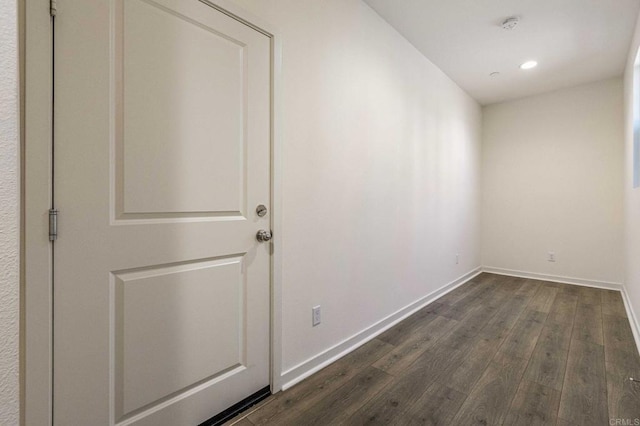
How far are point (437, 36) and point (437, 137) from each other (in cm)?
100

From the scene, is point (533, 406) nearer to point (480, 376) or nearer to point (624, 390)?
point (480, 376)

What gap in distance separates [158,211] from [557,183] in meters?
4.77

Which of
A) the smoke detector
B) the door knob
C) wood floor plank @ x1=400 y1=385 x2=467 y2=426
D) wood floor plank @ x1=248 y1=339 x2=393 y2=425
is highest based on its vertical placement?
the smoke detector

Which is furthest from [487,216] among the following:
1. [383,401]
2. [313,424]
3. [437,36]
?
[313,424]

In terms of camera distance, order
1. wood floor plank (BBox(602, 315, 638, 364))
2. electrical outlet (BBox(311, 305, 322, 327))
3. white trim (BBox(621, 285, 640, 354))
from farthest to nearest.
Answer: white trim (BBox(621, 285, 640, 354)), wood floor plank (BBox(602, 315, 638, 364)), electrical outlet (BBox(311, 305, 322, 327))

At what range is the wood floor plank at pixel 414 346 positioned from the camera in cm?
187

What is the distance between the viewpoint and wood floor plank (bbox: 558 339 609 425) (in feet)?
4.62

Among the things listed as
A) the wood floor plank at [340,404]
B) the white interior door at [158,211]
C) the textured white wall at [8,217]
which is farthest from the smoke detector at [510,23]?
the textured white wall at [8,217]

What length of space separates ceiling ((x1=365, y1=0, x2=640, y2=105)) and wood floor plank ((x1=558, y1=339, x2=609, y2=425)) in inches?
101

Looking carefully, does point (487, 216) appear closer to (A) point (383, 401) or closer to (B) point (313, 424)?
(A) point (383, 401)

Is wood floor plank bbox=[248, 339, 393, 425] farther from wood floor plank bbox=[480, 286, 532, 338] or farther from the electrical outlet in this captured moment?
wood floor plank bbox=[480, 286, 532, 338]

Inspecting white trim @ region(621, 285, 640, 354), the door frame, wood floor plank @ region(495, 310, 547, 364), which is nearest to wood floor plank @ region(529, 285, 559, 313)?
wood floor plank @ region(495, 310, 547, 364)

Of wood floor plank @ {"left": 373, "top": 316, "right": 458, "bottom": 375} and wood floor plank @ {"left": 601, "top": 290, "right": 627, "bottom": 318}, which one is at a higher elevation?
wood floor plank @ {"left": 601, "top": 290, "right": 627, "bottom": 318}

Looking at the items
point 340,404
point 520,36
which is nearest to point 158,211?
point 340,404
